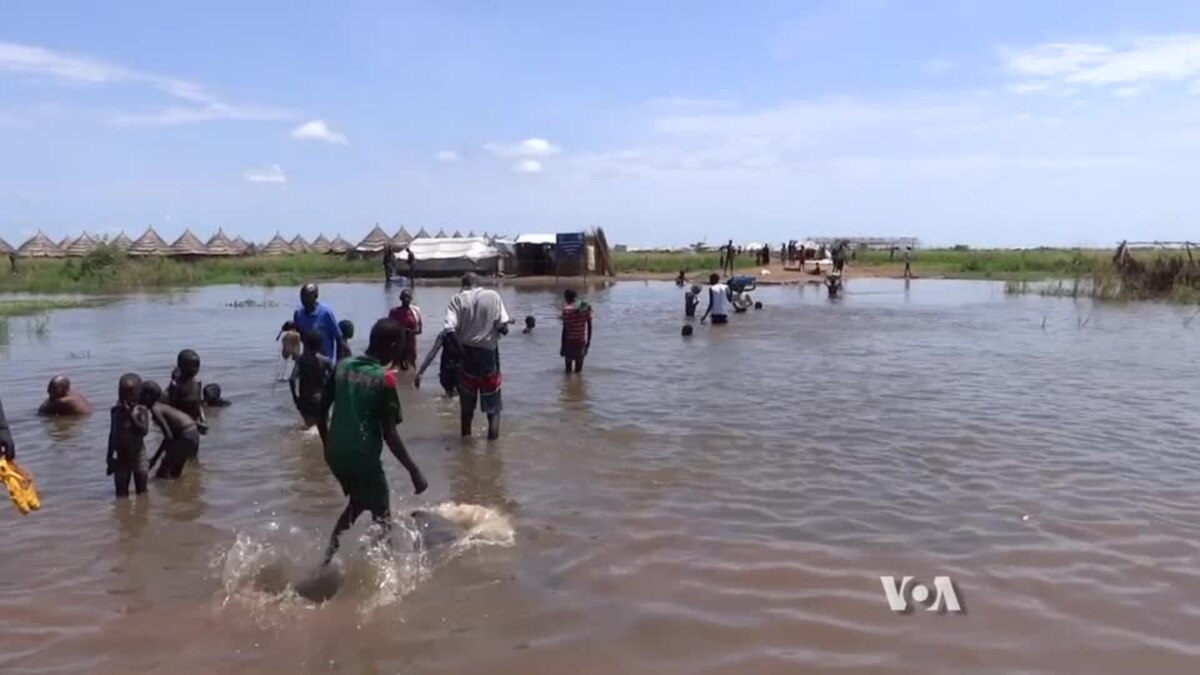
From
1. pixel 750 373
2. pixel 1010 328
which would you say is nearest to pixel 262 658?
pixel 750 373

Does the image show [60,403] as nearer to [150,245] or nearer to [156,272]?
[156,272]

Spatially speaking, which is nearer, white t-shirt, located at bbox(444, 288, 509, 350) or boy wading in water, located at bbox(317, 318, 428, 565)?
boy wading in water, located at bbox(317, 318, 428, 565)

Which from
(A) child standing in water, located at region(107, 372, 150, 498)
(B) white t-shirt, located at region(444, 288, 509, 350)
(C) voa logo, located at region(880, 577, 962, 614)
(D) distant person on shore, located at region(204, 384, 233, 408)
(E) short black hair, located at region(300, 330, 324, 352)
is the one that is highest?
(B) white t-shirt, located at region(444, 288, 509, 350)

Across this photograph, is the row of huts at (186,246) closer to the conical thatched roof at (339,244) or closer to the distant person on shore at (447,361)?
the conical thatched roof at (339,244)

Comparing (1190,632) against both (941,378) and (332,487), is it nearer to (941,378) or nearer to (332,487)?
(332,487)

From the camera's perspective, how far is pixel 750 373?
1395cm

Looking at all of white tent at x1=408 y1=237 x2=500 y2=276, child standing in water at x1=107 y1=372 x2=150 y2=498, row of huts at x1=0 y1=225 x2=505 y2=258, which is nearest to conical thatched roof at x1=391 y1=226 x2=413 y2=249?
row of huts at x1=0 y1=225 x2=505 y2=258

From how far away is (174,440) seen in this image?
771cm

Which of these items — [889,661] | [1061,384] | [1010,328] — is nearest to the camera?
[889,661]

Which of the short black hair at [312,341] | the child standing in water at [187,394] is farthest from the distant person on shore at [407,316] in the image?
the child standing in water at [187,394]

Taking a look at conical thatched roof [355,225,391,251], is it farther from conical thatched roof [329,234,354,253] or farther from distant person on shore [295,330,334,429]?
Answer: distant person on shore [295,330,334,429]

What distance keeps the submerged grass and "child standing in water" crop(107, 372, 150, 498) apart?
3564 cm

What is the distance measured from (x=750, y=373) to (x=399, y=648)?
9.88m

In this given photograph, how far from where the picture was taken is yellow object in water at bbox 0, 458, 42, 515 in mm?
5066
